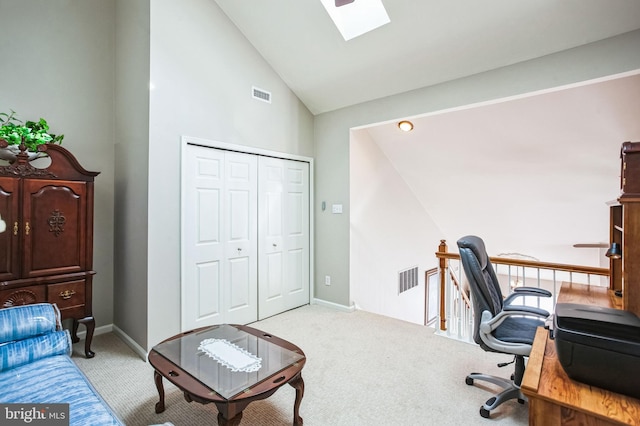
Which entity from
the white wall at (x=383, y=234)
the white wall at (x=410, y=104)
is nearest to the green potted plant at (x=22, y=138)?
the white wall at (x=410, y=104)

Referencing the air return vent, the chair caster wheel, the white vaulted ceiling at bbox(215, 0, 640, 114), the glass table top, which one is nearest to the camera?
the glass table top

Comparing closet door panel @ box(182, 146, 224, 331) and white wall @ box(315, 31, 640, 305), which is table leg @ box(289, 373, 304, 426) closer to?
closet door panel @ box(182, 146, 224, 331)

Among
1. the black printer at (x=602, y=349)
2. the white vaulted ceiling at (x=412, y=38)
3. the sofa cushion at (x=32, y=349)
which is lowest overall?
the sofa cushion at (x=32, y=349)

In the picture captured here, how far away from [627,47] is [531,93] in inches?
25.0

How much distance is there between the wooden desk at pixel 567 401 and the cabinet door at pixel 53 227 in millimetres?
3347

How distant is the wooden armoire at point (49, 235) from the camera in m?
2.47

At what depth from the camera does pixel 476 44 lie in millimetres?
2783

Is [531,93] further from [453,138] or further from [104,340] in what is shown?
[104,340]

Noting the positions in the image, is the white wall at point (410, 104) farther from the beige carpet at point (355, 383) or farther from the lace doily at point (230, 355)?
the lace doily at point (230, 355)

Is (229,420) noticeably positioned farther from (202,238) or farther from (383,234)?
(383,234)

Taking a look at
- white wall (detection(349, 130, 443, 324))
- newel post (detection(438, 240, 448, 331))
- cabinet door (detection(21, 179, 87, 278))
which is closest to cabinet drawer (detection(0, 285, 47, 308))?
cabinet door (detection(21, 179, 87, 278))

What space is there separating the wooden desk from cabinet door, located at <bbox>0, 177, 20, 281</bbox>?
344 centimetres

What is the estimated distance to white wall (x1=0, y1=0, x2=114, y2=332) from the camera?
290cm

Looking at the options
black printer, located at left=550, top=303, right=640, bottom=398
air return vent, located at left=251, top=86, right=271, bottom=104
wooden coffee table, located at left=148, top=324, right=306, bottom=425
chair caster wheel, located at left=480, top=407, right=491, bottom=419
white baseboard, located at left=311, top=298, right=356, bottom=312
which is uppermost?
air return vent, located at left=251, top=86, right=271, bottom=104
